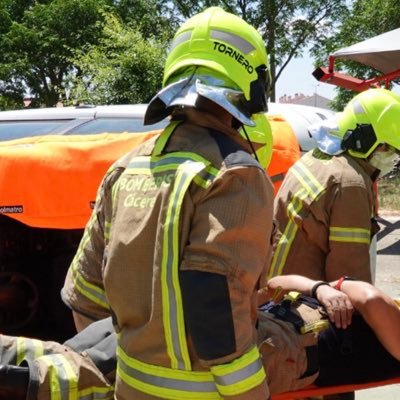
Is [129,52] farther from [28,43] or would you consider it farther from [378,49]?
[28,43]

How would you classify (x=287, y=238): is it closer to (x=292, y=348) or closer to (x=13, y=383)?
(x=292, y=348)

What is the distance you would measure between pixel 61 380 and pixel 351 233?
1.39 metres

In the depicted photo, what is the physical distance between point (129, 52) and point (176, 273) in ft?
39.7

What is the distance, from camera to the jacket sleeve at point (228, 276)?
1.54 metres

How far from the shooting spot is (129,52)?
13188mm

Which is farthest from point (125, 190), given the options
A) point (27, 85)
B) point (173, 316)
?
point (27, 85)

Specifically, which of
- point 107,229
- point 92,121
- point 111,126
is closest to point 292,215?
point 107,229

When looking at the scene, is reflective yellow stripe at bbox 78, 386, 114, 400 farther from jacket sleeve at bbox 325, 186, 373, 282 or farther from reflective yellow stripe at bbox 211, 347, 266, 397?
jacket sleeve at bbox 325, 186, 373, 282

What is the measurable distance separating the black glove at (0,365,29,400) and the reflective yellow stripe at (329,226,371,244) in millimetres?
1433

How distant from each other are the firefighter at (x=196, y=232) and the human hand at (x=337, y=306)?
26.1 inches

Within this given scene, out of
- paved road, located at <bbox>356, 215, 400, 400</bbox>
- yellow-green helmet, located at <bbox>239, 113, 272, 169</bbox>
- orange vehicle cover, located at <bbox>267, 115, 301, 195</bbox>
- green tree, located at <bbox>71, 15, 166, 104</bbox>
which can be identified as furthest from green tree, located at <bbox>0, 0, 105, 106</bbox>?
yellow-green helmet, located at <bbox>239, 113, 272, 169</bbox>

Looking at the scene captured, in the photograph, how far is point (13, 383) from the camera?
178 cm

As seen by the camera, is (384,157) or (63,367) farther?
(384,157)

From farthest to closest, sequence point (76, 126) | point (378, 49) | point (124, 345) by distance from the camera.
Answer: point (378, 49) → point (76, 126) → point (124, 345)
